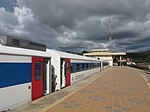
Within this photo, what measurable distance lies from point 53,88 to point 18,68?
4814 millimetres

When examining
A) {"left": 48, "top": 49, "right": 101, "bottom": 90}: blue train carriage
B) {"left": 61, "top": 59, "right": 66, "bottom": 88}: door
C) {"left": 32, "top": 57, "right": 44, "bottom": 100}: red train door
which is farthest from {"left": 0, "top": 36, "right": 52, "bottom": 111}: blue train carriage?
{"left": 61, "top": 59, "right": 66, "bottom": 88}: door

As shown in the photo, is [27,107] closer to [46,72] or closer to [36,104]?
[36,104]

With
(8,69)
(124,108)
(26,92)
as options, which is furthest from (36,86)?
(124,108)

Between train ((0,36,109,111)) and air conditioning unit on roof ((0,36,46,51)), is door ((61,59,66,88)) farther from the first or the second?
air conditioning unit on roof ((0,36,46,51))

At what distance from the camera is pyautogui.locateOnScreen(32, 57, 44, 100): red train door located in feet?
28.9

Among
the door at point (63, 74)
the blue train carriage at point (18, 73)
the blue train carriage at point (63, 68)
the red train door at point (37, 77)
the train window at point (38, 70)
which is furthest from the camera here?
the door at point (63, 74)

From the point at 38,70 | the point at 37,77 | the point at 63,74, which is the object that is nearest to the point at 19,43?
the point at 38,70

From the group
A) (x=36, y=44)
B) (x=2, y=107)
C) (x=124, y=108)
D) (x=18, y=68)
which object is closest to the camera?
(x=2, y=107)

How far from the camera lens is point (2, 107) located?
6.46m

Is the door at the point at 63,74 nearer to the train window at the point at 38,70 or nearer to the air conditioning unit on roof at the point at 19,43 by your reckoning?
the air conditioning unit on roof at the point at 19,43

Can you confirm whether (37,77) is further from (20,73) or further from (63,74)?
(63,74)

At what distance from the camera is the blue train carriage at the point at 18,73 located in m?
6.63

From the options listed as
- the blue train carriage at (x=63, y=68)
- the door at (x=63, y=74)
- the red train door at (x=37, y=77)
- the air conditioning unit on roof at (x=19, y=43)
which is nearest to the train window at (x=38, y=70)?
the red train door at (x=37, y=77)

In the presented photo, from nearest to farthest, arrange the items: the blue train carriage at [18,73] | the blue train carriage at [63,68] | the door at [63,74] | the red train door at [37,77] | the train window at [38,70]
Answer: the blue train carriage at [18,73] → the red train door at [37,77] → the train window at [38,70] → the blue train carriage at [63,68] → the door at [63,74]
